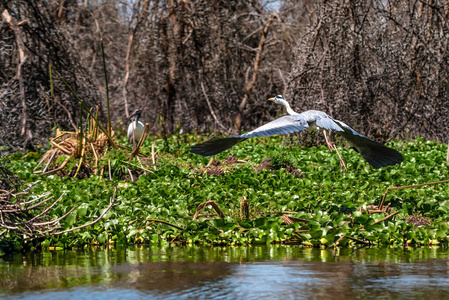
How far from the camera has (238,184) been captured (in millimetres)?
7469

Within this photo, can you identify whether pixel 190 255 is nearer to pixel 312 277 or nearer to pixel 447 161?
pixel 312 277

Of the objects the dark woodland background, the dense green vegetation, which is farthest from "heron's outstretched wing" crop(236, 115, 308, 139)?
the dark woodland background

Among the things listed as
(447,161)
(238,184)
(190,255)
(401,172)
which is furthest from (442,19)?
(190,255)

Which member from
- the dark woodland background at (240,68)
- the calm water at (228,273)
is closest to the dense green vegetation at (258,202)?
the calm water at (228,273)

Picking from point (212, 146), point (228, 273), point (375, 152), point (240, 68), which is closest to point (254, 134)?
point (212, 146)

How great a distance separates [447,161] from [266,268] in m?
5.01

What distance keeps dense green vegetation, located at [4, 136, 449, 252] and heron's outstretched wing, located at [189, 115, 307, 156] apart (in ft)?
1.79

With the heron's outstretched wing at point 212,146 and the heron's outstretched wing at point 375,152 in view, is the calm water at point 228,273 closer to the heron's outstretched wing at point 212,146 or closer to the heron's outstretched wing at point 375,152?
the heron's outstretched wing at point 212,146

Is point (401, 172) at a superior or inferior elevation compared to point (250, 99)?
inferior

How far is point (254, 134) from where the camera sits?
6.06 meters

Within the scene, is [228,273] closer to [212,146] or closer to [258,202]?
[212,146]

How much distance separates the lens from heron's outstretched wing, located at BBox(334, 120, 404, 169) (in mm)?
6699

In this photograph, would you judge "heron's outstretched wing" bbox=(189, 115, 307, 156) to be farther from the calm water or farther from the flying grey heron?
the calm water

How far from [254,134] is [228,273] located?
6.36ft
